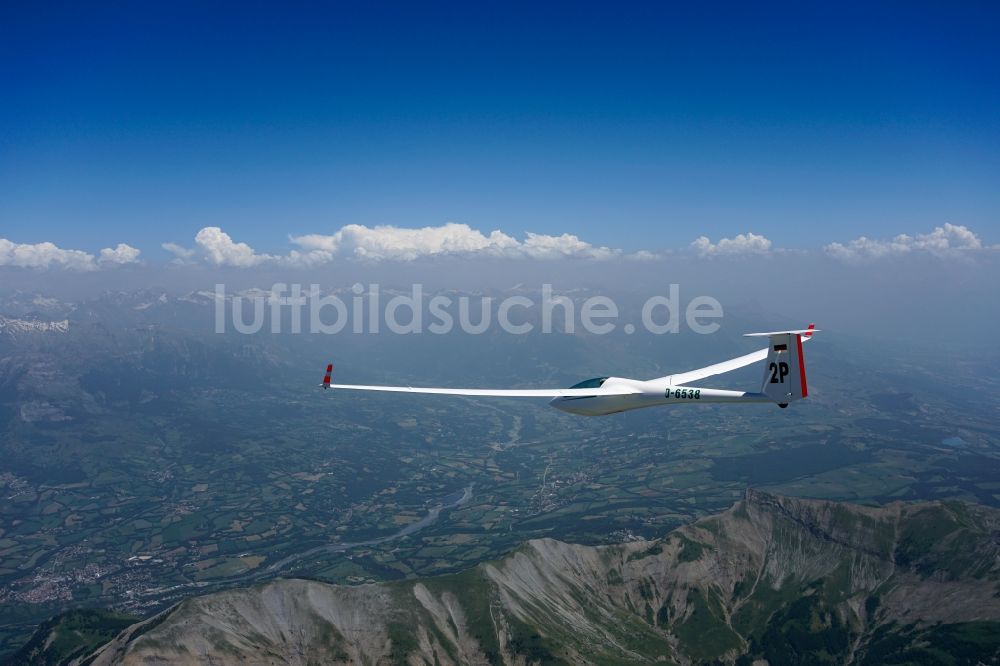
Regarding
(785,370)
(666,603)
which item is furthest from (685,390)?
(666,603)

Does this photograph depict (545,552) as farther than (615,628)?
Yes

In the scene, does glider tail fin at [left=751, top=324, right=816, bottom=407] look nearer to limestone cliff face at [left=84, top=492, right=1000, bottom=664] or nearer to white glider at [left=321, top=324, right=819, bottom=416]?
white glider at [left=321, top=324, right=819, bottom=416]

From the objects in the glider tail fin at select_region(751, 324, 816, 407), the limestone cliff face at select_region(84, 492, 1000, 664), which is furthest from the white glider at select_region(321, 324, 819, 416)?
the limestone cliff face at select_region(84, 492, 1000, 664)

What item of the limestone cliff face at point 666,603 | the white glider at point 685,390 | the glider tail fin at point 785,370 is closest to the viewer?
the glider tail fin at point 785,370

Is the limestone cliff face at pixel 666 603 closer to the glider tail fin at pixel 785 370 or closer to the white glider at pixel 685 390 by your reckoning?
the white glider at pixel 685 390

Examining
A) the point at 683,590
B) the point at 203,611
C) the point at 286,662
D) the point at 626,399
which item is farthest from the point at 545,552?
the point at 626,399

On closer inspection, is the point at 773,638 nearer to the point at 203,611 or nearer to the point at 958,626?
the point at 958,626

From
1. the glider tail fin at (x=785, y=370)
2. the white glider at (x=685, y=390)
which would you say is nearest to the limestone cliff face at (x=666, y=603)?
the white glider at (x=685, y=390)

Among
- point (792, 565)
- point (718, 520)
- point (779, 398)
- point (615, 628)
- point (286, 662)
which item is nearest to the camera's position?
point (779, 398)
